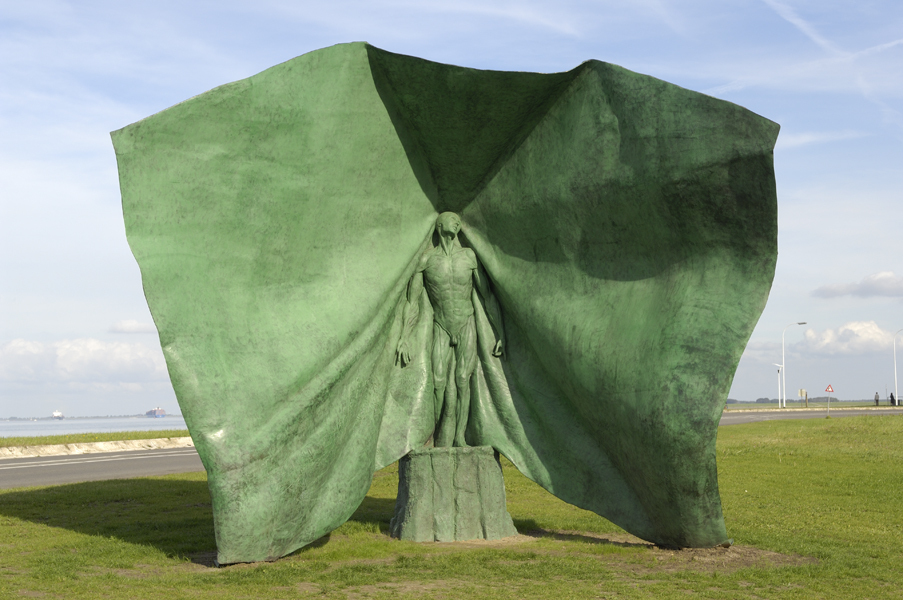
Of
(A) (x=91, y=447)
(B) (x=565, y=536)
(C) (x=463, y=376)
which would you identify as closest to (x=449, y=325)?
(C) (x=463, y=376)

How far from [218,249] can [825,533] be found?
7.90 meters

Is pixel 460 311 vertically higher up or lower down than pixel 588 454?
higher up

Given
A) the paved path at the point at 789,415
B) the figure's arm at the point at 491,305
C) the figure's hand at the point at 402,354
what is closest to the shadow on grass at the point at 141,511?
the figure's hand at the point at 402,354

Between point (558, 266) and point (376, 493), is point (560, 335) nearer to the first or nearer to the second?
point (558, 266)

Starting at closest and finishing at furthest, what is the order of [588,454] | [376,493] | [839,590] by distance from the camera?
[839,590] < [588,454] < [376,493]

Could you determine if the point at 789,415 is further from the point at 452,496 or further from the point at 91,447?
the point at 452,496

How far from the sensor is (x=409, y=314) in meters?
9.20

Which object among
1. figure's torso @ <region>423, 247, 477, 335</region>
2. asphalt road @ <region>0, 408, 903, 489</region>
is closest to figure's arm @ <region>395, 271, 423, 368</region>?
figure's torso @ <region>423, 247, 477, 335</region>

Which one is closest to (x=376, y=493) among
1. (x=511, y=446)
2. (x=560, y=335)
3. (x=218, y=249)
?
(x=511, y=446)

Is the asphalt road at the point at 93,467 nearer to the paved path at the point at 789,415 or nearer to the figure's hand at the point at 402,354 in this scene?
the figure's hand at the point at 402,354

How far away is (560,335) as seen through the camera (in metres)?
8.53

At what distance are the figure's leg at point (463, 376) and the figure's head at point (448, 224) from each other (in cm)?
114

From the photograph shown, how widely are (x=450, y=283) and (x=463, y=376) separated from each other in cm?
110

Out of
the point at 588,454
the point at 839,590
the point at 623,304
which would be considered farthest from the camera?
the point at 588,454
